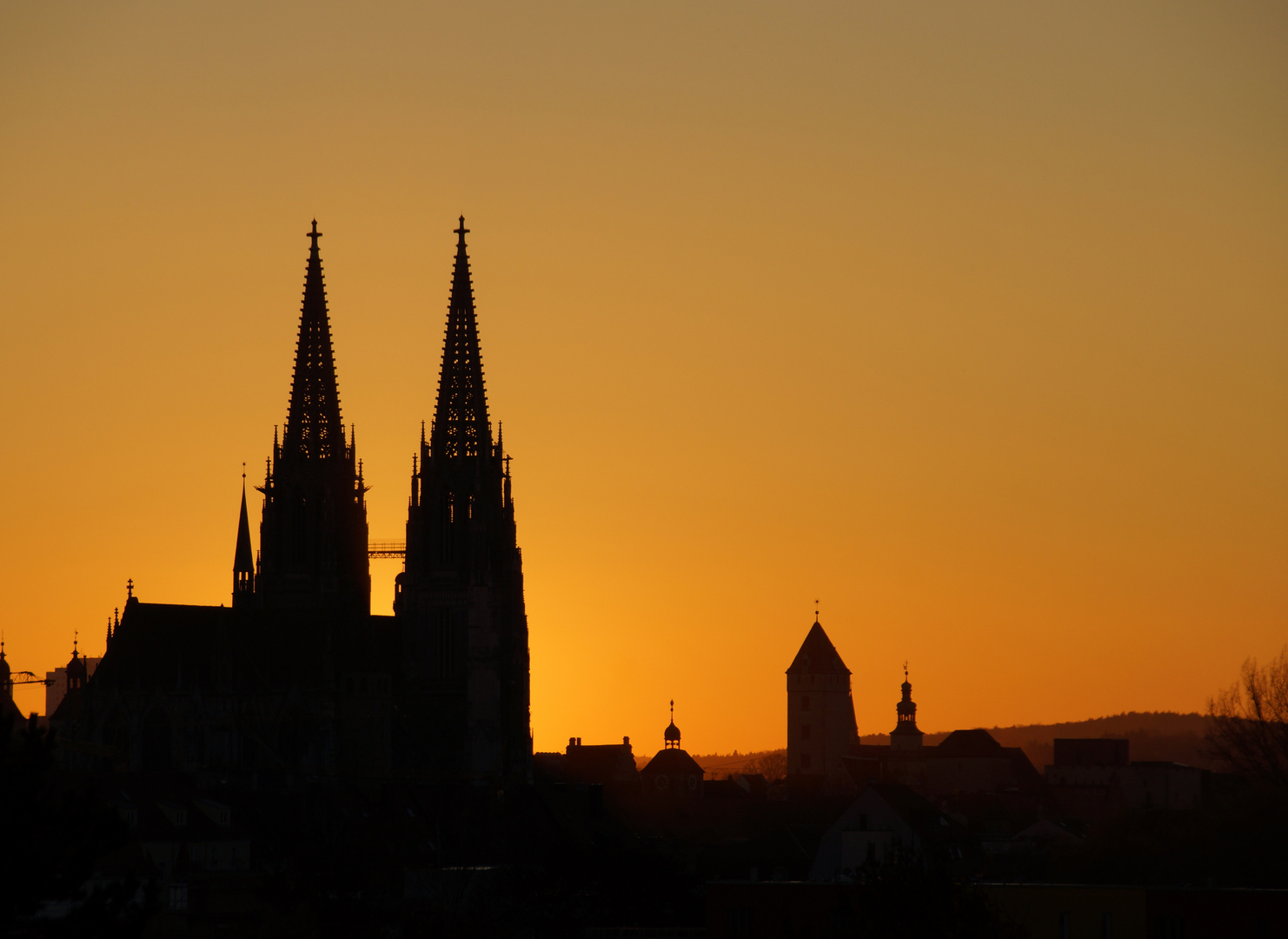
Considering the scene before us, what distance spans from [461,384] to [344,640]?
572 inches

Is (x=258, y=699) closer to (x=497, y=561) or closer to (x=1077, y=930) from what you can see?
(x=497, y=561)

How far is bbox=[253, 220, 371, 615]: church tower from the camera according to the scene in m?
139

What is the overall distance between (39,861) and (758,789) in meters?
141

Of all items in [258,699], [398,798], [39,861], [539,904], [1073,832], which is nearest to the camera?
[39,861]

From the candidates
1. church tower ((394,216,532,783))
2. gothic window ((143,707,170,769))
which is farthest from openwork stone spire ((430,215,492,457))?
gothic window ((143,707,170,769))

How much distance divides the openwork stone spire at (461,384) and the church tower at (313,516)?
5985 mm

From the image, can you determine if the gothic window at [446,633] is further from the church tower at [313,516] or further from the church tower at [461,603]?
the church tower at [313,516]

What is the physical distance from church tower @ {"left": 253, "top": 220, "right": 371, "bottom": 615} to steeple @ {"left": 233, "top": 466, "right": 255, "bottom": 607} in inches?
40.1

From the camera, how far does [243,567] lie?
143875 millimetres

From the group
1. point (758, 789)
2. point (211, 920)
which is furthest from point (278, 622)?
point (758, 789)

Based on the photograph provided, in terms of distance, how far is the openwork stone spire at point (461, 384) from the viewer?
138 metres

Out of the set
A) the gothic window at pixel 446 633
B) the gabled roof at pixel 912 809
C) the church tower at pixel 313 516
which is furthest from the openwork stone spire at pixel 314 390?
the gabled roof at pixel 912 809

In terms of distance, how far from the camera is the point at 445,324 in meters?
140

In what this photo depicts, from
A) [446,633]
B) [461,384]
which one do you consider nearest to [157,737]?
[446,633]
